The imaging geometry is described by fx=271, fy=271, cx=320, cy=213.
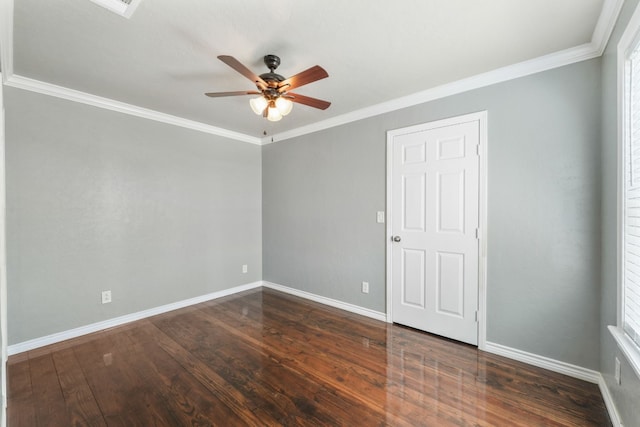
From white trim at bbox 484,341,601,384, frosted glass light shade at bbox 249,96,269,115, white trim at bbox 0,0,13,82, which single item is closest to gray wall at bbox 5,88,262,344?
white trim at bbox 0,0,13,82

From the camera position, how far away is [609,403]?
1737 mm

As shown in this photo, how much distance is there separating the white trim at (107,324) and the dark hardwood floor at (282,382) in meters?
0.10

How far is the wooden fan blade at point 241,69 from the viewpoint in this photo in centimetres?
162

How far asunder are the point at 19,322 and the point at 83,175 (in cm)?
146

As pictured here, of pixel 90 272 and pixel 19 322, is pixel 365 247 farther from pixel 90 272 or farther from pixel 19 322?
pixel 19 322

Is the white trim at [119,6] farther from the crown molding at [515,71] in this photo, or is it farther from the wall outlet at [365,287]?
the wall outlet at [365,287]

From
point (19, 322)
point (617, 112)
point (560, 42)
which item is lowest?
point (19, 322)

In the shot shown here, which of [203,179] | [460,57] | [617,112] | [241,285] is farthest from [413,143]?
[241,285]

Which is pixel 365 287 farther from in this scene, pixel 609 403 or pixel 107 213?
pixel 107 213

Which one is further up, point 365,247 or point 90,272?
point 365,247

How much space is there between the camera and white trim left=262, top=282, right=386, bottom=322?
10.7ft

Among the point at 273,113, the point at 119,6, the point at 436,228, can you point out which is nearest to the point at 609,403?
the point at 436,228

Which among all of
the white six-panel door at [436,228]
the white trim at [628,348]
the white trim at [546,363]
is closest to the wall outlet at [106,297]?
the white six-panel door at [436,228]

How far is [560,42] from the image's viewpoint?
1.97 meters
